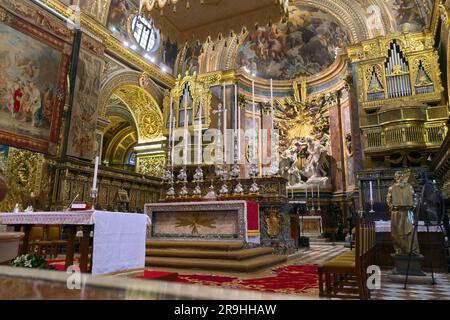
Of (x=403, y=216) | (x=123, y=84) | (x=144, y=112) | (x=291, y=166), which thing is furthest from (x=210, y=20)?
(x=291, y=166)

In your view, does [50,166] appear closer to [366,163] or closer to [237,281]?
[237,281]

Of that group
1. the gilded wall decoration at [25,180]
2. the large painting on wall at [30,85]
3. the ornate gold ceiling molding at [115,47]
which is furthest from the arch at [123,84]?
the gilded wall decoration at [25,180]

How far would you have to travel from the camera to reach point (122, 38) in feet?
39.7

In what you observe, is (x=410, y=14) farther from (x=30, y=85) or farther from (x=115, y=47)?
(x=30, y=85)

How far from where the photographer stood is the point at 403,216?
4.51 m

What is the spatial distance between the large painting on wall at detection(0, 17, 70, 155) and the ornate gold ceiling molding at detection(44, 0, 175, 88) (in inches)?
43.3

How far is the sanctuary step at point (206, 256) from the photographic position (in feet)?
15.8

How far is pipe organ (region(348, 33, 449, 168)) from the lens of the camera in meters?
9.48

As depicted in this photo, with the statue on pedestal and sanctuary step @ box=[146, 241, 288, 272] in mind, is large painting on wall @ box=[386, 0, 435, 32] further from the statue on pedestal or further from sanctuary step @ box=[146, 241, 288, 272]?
sanctuary step @ box=[146, 241, 288, 272]

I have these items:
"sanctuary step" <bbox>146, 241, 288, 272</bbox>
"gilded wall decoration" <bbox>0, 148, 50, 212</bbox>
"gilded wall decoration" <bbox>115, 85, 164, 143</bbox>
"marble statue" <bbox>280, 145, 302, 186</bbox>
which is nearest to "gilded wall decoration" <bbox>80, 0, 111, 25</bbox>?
"gilded wall decoration" <bbox>115, 85, 164, 143</bbox>

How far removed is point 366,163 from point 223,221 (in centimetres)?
676

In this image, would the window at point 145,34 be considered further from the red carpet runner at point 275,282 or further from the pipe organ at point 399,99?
the red carpet runner at point 275,282
